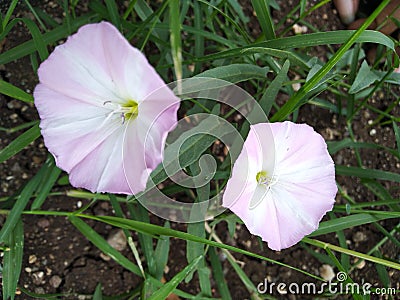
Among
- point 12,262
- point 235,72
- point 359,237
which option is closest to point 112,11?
point 235,72

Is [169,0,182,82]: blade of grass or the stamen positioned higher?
[169,0,182,82]: blade of grass

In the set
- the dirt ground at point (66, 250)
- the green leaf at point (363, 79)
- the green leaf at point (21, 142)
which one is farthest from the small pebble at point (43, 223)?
the green leaf at point (363, 79)

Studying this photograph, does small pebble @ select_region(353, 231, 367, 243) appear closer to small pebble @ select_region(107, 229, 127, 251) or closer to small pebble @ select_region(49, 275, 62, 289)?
small pebble @ select_region(107, 229, 127, 251)

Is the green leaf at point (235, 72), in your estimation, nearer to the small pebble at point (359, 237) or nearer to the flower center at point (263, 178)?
the flower center at point (263, 178)

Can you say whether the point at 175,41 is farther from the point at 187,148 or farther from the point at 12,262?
the point at 12,262

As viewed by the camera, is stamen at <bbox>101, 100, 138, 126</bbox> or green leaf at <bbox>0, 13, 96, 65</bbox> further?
green leaf at <bbox>0, 13, 96, 65</bbox>

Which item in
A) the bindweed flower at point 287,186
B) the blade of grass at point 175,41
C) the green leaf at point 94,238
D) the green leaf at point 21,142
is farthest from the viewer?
the green leaf at point 94,238

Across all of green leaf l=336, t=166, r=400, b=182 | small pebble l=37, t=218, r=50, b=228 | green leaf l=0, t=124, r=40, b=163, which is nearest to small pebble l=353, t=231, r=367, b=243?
green leaf l=336, t=166, r=400, b=182
